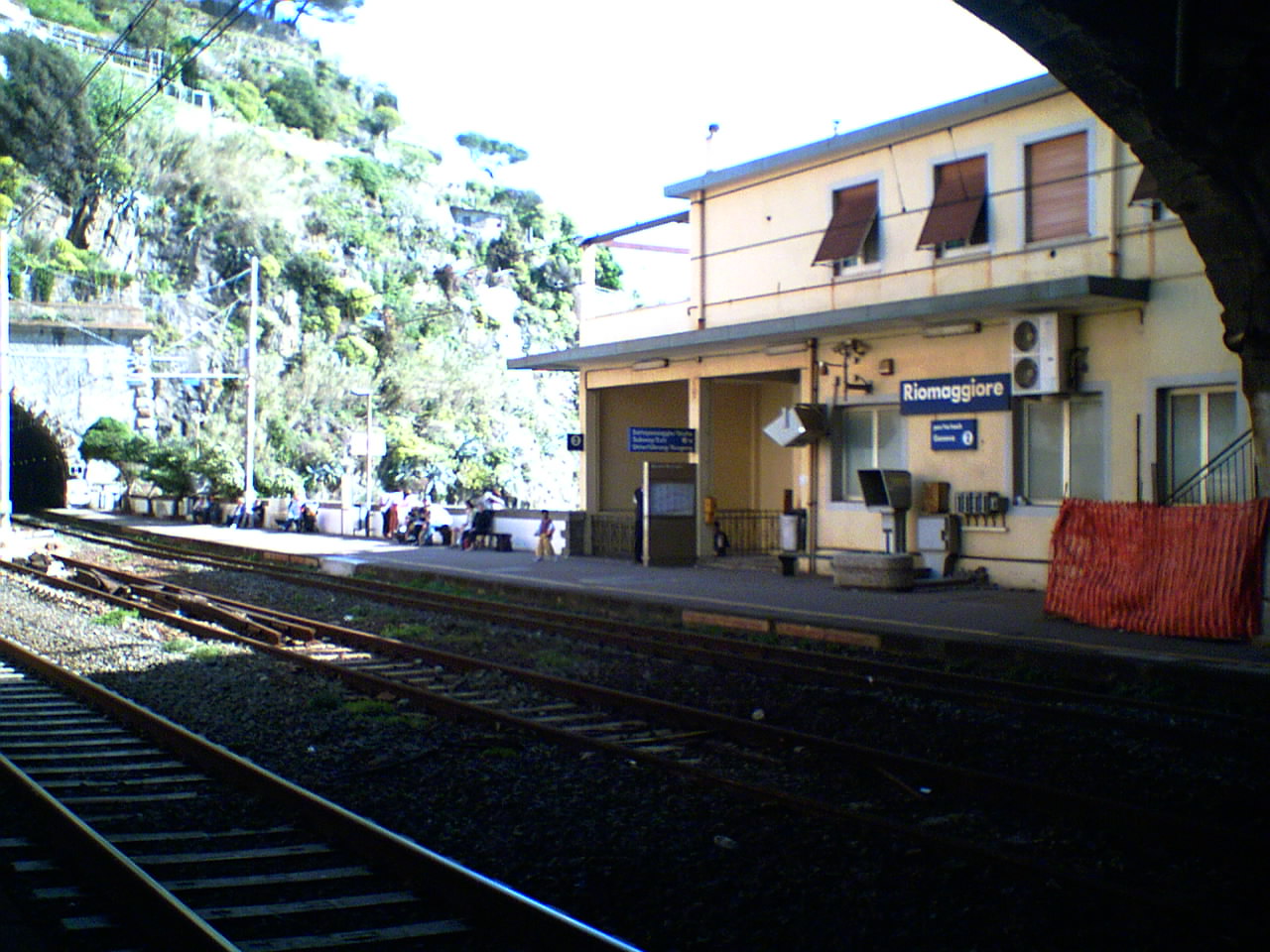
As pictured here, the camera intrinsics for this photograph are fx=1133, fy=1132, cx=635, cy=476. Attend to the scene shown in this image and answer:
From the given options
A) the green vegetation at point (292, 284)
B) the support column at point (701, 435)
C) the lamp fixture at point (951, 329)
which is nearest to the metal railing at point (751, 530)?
the support column at point (701, 435)

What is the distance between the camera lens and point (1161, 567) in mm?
12758

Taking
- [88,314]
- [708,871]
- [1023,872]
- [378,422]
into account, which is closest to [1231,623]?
[1023,872]

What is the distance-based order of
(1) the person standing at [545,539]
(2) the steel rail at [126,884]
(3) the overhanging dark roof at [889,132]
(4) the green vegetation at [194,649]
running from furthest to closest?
(1) the person standing at [545,539] < (3) the overhanging dark roof at [889,132] < (4) the green vegetation at [194,649] < (2) the steel rail at [126,884]

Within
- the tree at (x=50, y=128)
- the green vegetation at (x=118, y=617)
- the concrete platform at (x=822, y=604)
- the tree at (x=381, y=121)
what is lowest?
the green vegetation at (x=118, y=617)

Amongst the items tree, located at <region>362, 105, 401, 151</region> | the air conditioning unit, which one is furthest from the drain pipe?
tree, located at <region>362, 105, 401, 151</region>

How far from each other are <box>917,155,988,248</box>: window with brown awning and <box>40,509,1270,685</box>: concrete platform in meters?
5.53

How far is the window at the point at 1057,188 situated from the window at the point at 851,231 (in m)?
2.90

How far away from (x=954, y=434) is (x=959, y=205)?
362 centimetres

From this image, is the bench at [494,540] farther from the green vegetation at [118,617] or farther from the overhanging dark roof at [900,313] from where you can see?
the green vegetation at [118,617]

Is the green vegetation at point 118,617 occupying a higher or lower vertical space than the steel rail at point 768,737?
higher

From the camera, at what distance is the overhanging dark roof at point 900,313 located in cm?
1512

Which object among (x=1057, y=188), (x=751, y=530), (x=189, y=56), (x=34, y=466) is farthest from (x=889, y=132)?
(x=34, y=466)

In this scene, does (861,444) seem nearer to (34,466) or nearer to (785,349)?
(785,349)

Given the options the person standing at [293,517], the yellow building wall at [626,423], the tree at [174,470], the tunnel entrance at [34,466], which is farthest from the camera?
the tunnel entrance at [34,466]
